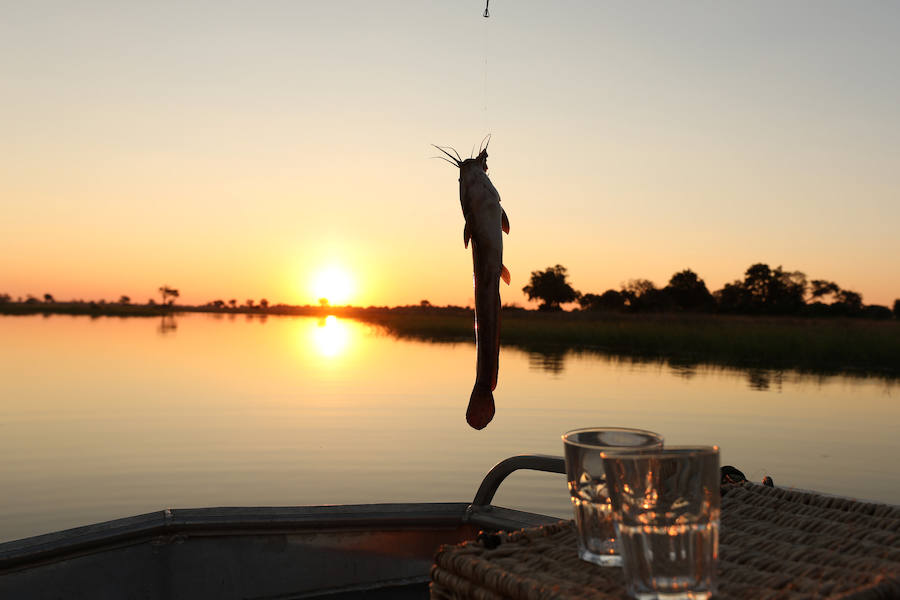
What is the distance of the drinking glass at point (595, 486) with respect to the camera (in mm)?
1236

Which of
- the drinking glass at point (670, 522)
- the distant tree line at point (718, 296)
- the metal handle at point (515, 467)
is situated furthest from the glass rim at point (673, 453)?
the distant tree line at point (718, 296)

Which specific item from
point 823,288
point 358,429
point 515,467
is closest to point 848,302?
point 823,288

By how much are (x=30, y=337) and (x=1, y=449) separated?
1219 inches

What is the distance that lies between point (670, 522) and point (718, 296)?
98.6 m

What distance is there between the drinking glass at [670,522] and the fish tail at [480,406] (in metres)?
0.74

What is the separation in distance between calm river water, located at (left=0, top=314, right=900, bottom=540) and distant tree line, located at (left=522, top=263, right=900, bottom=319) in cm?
5976

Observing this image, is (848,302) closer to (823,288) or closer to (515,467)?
(823,288)

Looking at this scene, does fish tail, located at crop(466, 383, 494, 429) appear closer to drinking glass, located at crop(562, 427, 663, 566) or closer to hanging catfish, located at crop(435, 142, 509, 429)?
hanging catfish, located at crop(435, 142, 509, 429)

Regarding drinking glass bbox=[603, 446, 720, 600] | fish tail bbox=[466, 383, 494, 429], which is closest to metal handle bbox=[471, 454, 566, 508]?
fish tail bbox=[466, 383, 494, 429]

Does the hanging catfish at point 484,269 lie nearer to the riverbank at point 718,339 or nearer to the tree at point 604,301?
the riverbank at point 718,339

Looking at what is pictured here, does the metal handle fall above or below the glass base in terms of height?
below

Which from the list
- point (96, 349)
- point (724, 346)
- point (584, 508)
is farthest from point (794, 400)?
point (96, 349)

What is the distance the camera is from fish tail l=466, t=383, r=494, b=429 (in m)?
1.79

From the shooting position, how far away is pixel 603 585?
3.70 feet
